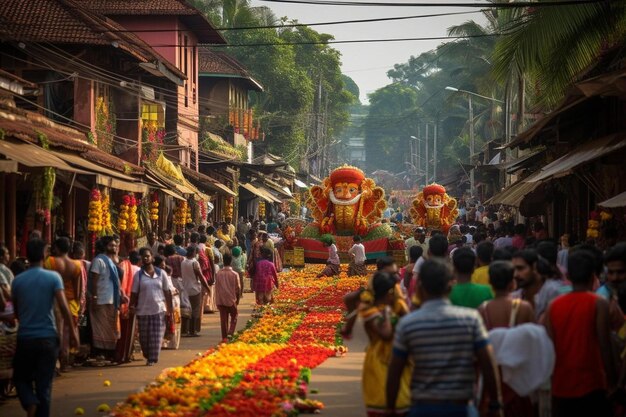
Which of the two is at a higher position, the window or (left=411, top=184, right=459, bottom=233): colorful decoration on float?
the window

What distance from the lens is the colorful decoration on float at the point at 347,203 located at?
39281mm

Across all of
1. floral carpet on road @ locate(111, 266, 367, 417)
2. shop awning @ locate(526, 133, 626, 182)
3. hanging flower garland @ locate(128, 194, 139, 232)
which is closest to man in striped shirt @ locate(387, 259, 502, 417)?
floral carpet on road @ locate(111, 266, 367, 417)

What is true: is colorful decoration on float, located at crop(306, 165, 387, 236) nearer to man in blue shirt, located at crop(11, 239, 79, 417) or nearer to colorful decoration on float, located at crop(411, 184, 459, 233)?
colorful decoration on float, located at crop(411, 184, 459, 233)

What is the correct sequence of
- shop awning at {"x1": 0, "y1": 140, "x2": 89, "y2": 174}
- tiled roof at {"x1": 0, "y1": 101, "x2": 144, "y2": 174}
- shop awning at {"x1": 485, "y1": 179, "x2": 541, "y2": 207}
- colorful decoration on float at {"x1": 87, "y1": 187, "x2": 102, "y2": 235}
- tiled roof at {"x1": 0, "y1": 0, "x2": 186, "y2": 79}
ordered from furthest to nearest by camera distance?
tiled roof at {"x1": 0, "y1": 0, "x2": 186, "y2": 79} → shop awning at {"x1": 485, "y1": 179, "x2": 541, "y2": 207} → colorful decoration on float at {"x1": 87, "y1": 187, "x2": 102, "y2": 235} → tiled roof at {"x1": 0, "y1": 101, "x2": 144, "y2": 174} → shop awning at {"x1": 0, "y1": 140, "x2": 89, "y2": 174}

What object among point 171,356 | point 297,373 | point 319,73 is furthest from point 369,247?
point 319,73

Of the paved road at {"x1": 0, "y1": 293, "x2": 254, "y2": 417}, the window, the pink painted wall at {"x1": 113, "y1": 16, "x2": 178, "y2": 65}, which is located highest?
the pink painted wall at {"x1": 113, "y1": 16, "x2": 178, "y2": 65}

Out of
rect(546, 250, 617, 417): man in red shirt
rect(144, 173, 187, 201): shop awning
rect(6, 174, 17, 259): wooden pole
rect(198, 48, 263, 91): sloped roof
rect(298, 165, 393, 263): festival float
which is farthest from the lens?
rect(198, 48, 263, 91): sloped roof

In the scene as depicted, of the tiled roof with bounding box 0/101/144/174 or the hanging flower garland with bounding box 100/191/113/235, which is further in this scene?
the hanging flower garland with bounding box 100/191/113/235

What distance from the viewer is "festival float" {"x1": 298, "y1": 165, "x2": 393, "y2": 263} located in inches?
1544

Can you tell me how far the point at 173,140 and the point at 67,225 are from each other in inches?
711

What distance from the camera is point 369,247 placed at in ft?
128

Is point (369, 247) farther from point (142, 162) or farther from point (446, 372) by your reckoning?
point (446, 372)

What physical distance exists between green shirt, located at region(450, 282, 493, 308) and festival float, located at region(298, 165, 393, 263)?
28.7 m

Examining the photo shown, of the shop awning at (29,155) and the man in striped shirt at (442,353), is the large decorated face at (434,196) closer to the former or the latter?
the shop awning at (29,155)
